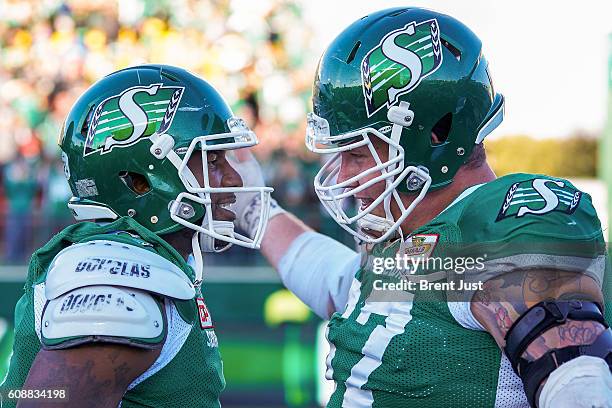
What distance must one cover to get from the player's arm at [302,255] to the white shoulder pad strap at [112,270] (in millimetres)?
837

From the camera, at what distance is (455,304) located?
1974 millimetres

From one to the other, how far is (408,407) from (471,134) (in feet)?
2.45

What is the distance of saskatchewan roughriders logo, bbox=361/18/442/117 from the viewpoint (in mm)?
2238

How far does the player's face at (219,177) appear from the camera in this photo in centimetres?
235

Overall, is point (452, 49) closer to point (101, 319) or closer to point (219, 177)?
point (219, 177)

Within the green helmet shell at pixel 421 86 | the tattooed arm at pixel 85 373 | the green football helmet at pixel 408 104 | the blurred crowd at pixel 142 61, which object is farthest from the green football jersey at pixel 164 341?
the blurred crowd at pixel 142 61

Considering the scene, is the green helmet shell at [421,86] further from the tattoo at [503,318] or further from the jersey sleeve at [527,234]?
the tattoo at [503,318]

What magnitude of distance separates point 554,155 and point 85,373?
535 inches

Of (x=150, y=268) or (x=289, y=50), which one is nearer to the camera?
(x=150, y=268)

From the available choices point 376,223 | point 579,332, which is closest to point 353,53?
point 376,223

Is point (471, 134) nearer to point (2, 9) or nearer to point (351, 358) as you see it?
point (351, 358)

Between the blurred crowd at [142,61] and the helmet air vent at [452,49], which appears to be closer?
the helmet air vent at [452,49]

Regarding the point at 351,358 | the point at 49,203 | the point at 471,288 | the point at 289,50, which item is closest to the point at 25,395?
the point at 351,358

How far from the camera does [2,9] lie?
12.1m
